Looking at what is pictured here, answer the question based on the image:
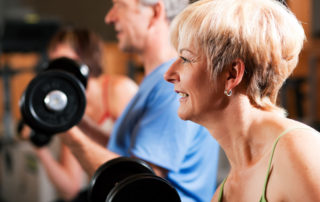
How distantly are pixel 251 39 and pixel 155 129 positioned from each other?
1.44ft

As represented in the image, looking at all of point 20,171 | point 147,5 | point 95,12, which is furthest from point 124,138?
point 95,12

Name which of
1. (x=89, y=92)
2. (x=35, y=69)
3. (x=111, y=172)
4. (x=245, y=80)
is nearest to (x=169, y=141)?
(x=111, y=172)

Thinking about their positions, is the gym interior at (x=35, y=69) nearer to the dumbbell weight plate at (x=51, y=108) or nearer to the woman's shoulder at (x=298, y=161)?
the dumbbell weight plate at (x=51, y=108)

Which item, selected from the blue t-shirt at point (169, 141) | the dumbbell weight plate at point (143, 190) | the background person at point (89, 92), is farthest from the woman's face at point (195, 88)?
the background person at point (89, 92)

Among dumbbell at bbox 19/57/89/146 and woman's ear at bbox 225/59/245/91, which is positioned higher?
woman's ear at bbox 225/59/245/91

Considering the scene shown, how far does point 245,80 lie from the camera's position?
724 millimetres

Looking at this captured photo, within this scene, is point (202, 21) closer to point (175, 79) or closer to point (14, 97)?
point (175, 79)

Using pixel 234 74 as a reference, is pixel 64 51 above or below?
below

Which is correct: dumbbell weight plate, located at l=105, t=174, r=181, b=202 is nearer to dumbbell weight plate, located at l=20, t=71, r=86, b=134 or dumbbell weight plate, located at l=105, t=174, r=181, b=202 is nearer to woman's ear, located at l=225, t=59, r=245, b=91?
woman's ear, located at l=225, t=59, r=245, b=91

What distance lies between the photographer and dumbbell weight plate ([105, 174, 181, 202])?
0.71m

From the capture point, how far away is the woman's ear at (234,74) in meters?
0.70

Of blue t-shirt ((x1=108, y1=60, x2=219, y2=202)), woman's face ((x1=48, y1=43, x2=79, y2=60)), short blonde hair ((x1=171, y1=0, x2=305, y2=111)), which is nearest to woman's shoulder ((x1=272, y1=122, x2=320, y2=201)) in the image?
short blonde hair ((x1=171, y1=0, x2=305, y2=111))

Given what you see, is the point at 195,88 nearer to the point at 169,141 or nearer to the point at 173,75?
the point at 173,75

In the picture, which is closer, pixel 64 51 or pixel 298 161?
pixel 298 161
